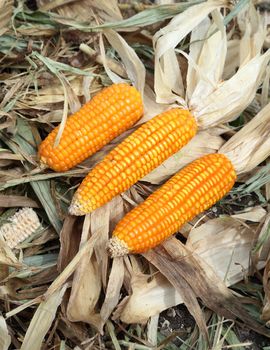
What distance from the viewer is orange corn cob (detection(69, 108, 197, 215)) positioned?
97.0 inches

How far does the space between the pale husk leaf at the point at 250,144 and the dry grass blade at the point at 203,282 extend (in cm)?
49

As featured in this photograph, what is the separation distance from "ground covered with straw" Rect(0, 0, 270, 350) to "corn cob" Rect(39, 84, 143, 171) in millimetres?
72

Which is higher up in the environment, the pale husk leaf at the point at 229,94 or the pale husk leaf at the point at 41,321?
the pale husk leaf at the point at 229,94

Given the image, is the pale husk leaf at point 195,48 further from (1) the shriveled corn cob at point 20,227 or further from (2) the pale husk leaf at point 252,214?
(1) the shriveled corn cob at point 20,227

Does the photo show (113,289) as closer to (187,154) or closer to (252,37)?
(187,154)

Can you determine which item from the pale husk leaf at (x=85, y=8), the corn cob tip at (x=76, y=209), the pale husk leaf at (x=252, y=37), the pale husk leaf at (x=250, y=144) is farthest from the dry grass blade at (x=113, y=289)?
the pale husk leaf at (x=85, y=8)

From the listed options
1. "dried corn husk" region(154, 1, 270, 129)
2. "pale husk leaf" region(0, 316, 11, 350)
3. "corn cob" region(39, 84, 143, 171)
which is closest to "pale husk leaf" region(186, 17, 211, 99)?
"dried corn husk" region(154, 1, 270, 129)

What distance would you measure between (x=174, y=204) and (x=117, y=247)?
292mm

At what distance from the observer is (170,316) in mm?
2652

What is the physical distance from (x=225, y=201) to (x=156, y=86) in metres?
0.62

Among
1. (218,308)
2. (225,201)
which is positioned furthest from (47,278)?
(225,201)

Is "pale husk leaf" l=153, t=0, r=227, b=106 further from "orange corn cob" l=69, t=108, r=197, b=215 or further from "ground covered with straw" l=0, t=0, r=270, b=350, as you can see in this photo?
"orange corn cob" l=69, t=108, r=197, b=215

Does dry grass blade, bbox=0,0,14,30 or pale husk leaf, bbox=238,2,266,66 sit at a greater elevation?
dry grass blade, bbox=0,0,14,30

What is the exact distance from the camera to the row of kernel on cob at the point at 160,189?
7.99 ft
